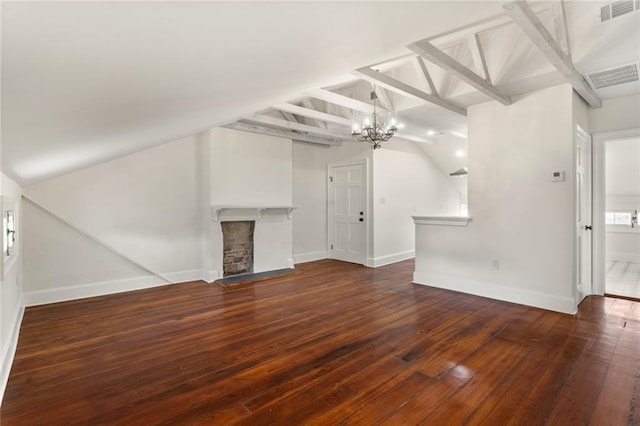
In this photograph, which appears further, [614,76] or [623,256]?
[623,256]

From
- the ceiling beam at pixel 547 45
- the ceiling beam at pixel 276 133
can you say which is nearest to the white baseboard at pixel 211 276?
the ceiling beam at pixel 276 133

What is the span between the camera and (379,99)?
4.50 meters

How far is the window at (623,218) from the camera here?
19.2ft

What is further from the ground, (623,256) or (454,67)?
(454,67)

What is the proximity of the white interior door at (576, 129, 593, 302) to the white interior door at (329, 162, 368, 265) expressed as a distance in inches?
128

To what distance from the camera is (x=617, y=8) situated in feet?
8.21

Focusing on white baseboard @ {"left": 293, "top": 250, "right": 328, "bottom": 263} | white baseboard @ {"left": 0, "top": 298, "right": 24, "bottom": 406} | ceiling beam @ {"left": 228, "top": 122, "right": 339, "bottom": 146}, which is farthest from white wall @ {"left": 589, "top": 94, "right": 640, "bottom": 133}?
white baseboard @ {"left": 0, "top": 298, "right": 24, "bottom": 406}

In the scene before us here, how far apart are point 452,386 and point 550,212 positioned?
2.52 meters

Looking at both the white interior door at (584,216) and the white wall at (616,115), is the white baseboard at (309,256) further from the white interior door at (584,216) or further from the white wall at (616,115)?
the white wall at (616,115)

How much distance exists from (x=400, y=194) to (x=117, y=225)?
5.16 meters

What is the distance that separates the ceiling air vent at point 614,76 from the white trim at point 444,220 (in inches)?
75.7

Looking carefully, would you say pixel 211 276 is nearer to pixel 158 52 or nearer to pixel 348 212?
pixel 348 212

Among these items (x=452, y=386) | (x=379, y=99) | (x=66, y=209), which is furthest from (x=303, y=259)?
(x=452, y=386)

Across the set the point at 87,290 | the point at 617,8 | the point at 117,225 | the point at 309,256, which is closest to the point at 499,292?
the point at 617,8
